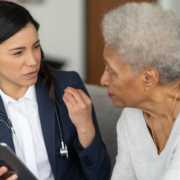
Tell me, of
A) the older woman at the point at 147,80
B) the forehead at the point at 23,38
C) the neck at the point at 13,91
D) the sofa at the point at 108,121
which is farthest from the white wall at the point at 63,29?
the older woman at the point at 147,80

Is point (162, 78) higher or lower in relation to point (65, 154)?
higher

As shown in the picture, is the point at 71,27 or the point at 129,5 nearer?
the point at 129,5

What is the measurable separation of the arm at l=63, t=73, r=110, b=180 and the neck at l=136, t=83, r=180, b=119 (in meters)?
0.26

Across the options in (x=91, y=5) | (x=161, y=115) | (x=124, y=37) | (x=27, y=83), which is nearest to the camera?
(x=124, y=37)

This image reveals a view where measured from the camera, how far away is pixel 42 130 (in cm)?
124

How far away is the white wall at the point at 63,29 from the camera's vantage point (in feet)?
13.5

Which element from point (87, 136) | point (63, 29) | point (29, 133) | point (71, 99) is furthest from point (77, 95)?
point (63, 29)

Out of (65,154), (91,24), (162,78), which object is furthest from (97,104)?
(91,24)

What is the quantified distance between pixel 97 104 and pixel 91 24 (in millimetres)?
2861

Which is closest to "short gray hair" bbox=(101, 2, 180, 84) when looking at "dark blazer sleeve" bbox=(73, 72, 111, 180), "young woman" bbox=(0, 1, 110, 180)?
"young woman" bbox=(0, 1, 110, 180)

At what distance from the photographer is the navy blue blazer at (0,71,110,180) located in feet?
3.97

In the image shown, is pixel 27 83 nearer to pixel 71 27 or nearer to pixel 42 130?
pixel 42 130

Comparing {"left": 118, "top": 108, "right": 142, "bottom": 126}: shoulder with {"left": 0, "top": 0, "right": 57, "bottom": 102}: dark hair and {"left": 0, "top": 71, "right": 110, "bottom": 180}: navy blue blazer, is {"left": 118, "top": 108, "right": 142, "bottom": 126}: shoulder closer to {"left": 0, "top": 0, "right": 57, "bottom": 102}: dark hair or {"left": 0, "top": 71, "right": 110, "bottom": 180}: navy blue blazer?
{"left": 0, "top": 71, "right": 110, "bottom": 180}: navy blue blazer

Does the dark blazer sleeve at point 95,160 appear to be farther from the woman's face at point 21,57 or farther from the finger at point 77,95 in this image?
the woman's face at point 21,57
